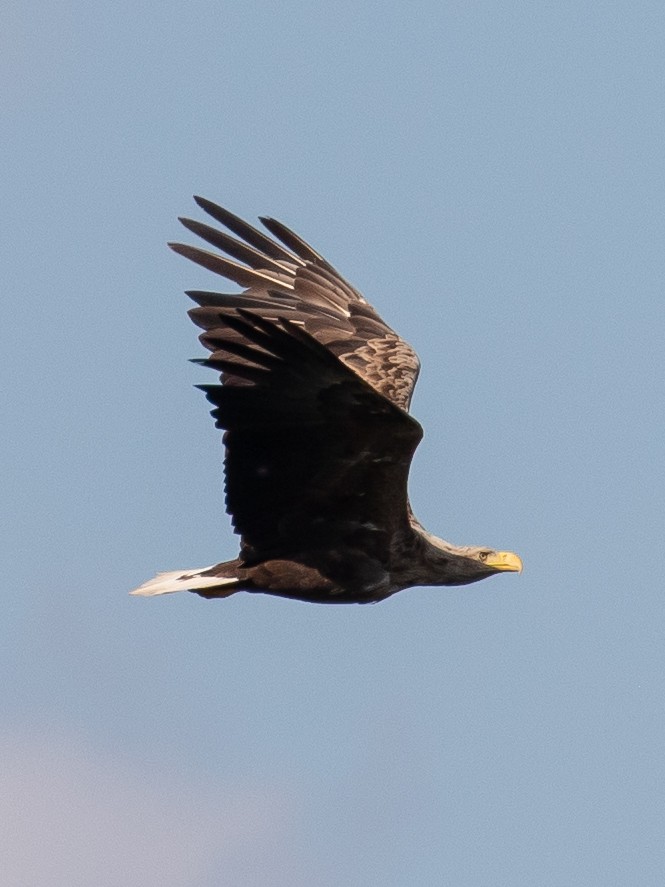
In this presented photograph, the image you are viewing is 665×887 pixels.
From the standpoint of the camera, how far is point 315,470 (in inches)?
434

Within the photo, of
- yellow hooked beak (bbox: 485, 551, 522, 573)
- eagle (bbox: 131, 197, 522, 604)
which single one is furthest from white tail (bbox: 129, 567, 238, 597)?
yellow hooked beak (bbox: 485, 551, 522, 573)

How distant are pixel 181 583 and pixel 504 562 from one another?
7.29 feet

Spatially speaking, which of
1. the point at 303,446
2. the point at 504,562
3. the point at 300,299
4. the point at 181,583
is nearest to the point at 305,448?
the point at 303,446

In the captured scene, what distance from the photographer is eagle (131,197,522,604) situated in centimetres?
1057

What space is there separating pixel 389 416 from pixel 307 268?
14.1 ft

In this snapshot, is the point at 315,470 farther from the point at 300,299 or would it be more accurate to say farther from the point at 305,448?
the point at 300,299

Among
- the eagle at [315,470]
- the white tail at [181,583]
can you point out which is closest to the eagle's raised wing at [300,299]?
the eagle at [315,470]

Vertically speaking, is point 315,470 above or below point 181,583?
above

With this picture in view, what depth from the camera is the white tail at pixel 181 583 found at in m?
11.9

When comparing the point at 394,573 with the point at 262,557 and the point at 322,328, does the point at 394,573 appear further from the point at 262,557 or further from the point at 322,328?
the point at 322,328

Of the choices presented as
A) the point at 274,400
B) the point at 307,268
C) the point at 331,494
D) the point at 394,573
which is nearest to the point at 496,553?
the point at 394,573

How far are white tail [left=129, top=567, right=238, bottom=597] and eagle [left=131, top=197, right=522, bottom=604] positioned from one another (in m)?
0.01

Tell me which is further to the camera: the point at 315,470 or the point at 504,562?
the point at 504,562

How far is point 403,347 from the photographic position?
1370 centimetres
